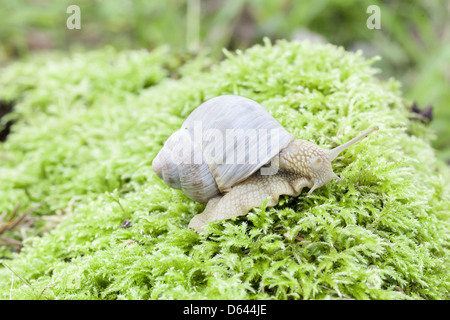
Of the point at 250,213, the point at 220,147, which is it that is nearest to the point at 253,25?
the point at 220,147

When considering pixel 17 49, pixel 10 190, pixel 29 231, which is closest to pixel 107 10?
pixel 17 49

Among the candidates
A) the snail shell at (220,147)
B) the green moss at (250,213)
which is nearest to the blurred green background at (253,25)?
the green moss at (250,213)

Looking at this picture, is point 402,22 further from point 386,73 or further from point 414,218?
point 414,218

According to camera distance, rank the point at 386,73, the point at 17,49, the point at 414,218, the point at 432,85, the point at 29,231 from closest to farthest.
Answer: the point at 414,218
the point at 29,231
the point at 432,85
the point at 386,73
the point at 17,49

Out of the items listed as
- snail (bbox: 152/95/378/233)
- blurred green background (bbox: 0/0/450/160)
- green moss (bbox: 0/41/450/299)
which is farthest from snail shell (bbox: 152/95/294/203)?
blurred green background (bbox: 0/0/450/160)

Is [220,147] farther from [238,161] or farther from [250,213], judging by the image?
[250,213]

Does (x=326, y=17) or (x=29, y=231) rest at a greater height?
(x=326, y=17)
